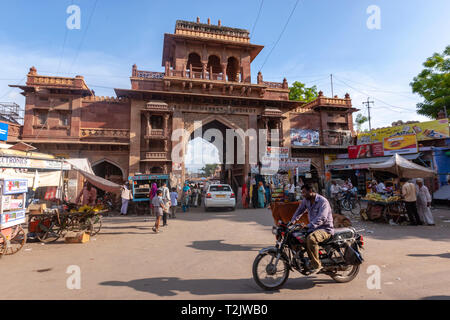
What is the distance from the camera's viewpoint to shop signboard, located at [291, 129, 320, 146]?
20516mm

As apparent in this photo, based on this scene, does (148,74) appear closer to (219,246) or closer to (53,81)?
(53,81)

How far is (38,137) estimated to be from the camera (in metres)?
16.4

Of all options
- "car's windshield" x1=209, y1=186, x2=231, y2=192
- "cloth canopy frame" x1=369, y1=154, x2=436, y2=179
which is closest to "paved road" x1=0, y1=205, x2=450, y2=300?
"cloth canopy frame" x1=369, y1=154, x2=436, y2=179

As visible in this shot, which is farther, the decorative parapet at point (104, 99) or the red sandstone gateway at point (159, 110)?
the decorative parapet at point (104, 99)

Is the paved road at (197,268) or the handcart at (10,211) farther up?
the handcart at (10,211)

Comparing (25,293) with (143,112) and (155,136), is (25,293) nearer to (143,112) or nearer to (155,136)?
(155,136)

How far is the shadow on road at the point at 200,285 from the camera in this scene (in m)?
3.42

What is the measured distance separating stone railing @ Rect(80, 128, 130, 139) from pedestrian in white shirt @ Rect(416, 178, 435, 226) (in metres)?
16.5

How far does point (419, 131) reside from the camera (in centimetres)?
1780

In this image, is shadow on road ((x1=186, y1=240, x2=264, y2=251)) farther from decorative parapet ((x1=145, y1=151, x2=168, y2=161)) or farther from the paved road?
decorative parapet ((x1=145, y1=151, x2=168, y2=161))

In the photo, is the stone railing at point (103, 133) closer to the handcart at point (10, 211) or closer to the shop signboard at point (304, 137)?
the handcart at point (10, 211)

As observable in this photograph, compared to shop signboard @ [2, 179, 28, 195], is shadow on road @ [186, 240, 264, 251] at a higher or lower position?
lower

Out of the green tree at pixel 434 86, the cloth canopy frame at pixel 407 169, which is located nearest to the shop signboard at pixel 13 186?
the cloth canopy frame at pixel 407 169

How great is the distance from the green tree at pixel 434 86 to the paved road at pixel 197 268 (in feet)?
70.0
